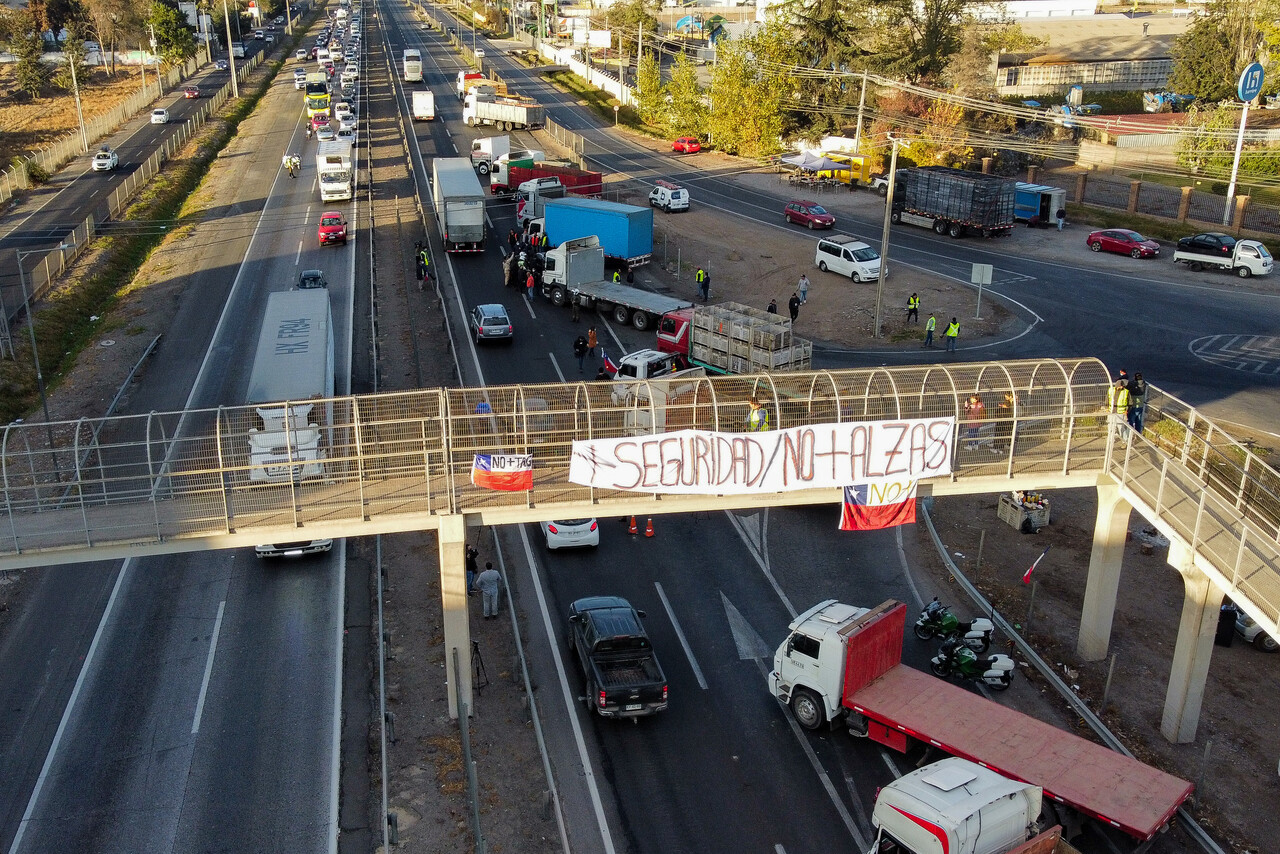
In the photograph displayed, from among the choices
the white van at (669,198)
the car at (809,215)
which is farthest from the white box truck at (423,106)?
the car at (809,215)

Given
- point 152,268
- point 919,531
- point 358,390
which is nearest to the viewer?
point 919,531

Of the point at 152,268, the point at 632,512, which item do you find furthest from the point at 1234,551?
the point at 152,268

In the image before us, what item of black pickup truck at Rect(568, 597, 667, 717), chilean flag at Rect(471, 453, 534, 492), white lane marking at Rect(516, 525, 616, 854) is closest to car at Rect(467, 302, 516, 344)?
white lane marking at Rect(516, 525, 616, 854)

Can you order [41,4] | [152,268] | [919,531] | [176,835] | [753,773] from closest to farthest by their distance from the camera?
[176,835]
[753,773]
[919,531]
[152,268]
[41,4]

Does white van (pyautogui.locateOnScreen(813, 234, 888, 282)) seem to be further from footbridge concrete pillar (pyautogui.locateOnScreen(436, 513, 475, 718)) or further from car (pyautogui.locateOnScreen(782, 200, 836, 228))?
footbridge concrete pillar (pyautogui.locateOnScreen(436, 513, 475, 718))

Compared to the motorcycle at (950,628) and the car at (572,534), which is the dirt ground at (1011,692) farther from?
the car at (572,534)

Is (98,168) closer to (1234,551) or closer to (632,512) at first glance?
(632,512)
